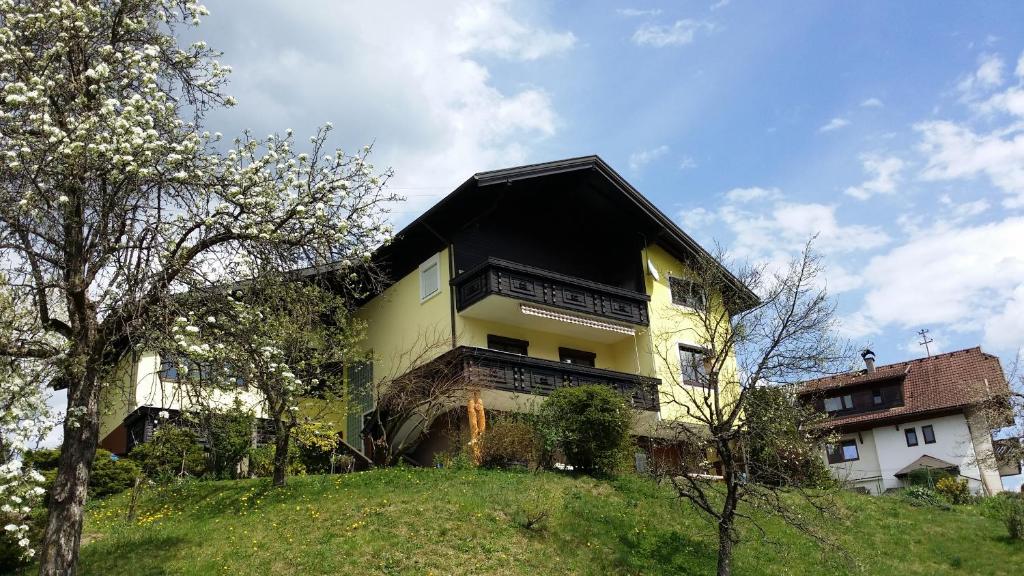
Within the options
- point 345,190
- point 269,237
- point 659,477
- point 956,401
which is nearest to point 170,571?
point 269,237

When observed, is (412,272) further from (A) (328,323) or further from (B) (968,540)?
(B) (968,540)

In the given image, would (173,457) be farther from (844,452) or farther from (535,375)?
(844,452)

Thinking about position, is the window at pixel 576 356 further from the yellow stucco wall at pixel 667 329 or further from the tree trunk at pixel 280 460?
the tree trunk at pixel 280 460

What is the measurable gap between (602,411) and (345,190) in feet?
38.4

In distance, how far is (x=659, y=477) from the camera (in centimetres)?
1997

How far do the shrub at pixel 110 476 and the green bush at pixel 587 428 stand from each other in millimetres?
10481

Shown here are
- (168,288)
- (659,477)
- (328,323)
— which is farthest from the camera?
(328,323)

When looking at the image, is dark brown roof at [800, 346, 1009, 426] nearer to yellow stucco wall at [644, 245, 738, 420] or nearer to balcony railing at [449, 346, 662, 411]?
yellow stucco wall at [644, 245, 738, 420]

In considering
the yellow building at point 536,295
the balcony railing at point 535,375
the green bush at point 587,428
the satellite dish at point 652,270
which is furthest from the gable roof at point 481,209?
the green bush at point 587,428

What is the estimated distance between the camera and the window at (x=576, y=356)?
30.0 meters

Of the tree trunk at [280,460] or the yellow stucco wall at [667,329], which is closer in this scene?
the tree trunk at [280,460]

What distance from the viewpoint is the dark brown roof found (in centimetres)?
4028

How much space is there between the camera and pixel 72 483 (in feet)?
40.7

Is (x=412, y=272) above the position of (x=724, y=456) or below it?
above
